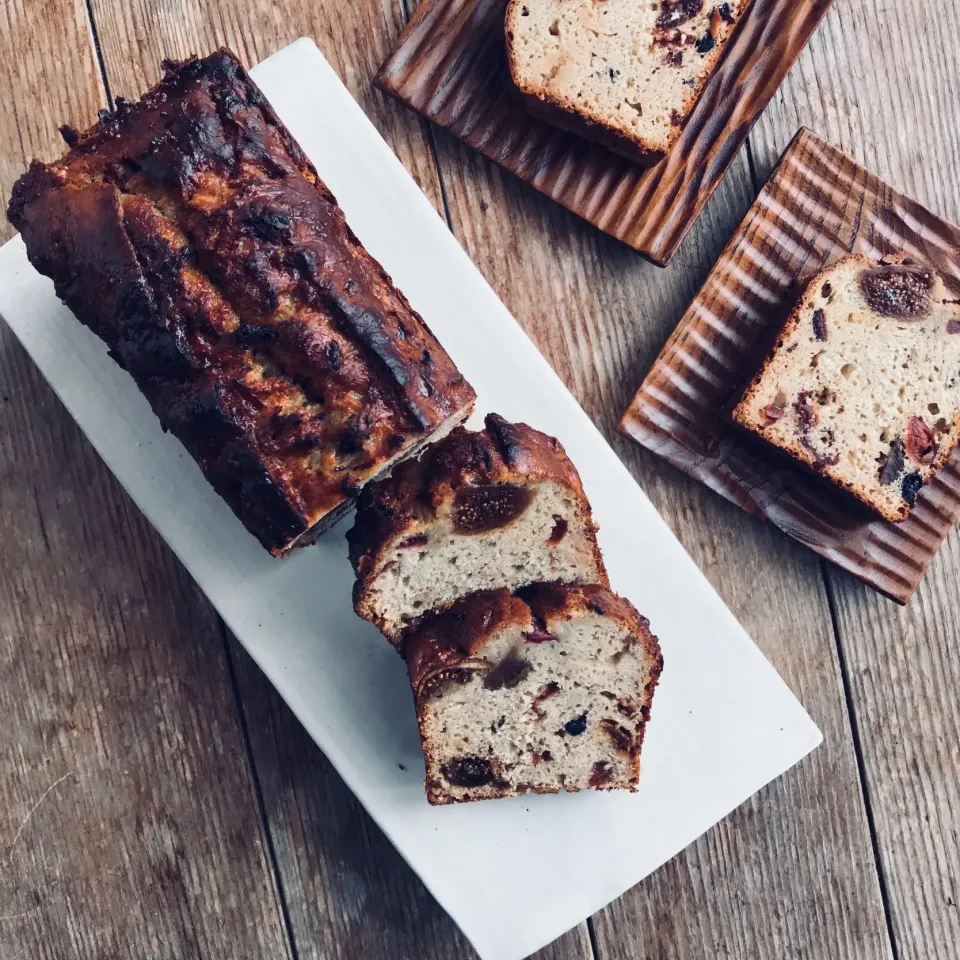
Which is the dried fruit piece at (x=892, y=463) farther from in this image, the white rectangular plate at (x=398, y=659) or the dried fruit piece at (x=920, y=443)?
the white rectangular plate at (x=398, y=659)

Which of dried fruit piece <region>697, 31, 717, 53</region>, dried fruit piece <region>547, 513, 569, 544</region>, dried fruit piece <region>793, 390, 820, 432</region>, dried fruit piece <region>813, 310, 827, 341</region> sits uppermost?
dried fruit piece <region>697, 31, 717, 53</region>

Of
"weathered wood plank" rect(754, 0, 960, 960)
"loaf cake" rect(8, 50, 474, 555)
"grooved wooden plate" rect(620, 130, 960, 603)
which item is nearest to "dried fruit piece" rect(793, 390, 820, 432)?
"grooved wooden plate" rect(620, 130, 960, 603)

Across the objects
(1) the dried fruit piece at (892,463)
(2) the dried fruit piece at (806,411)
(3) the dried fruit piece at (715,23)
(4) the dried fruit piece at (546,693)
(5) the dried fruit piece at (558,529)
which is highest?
(3) the dried fruit piece at (715,23)

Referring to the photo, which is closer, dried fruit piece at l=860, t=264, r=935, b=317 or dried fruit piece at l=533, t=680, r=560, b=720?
dried fruit piece at l=533, t=680, r=560, b=720

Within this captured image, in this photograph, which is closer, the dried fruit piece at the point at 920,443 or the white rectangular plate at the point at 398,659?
Answer: the white rectangular plate at the point at 398,659

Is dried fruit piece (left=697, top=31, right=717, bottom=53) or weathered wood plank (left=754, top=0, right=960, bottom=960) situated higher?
dried fruit piece (left=697, top=31, right=717, bottom=53)

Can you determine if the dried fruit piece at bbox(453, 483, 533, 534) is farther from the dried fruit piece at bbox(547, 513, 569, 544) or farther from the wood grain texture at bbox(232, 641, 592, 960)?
the wood grain texture at bbox(232, 641, 592, 960)

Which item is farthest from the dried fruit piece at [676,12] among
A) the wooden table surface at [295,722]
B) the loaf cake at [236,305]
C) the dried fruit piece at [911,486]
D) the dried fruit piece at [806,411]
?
the dried fruit piece at [911,486]
